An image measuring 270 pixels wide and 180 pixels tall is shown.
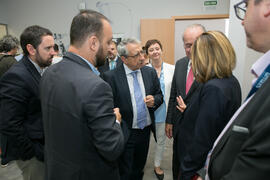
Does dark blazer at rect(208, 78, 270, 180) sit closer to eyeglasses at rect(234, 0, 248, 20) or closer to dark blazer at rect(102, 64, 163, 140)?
eyeglasses at rect(234, 0, 248, 20)

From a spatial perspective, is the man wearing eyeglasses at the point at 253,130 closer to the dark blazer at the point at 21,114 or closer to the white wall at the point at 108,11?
the dark blazer at the point at 21,114

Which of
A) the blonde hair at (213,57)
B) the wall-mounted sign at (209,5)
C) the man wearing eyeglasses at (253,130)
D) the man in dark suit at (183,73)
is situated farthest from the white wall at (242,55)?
the wall-mounted sign at (209,5)

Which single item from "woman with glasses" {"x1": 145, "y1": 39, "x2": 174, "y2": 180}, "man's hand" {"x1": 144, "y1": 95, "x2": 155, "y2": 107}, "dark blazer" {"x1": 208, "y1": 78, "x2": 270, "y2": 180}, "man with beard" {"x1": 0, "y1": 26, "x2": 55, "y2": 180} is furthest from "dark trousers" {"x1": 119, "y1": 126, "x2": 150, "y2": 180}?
"dark blazer" {"x1": 208, "y1": 78, "x2": 270, "y2": 180}

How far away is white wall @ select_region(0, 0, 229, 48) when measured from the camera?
4.63 meters

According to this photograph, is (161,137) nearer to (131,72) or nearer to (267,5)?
(131,72)

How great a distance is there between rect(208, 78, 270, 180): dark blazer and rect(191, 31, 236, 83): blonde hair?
0.53 m

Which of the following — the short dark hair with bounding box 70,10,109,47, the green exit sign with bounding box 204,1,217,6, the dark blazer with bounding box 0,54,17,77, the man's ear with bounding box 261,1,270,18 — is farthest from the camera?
the green exit sign with bounding box 204,1,217,6

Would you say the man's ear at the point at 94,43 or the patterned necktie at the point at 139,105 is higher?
the man's ear at the point at 94,43

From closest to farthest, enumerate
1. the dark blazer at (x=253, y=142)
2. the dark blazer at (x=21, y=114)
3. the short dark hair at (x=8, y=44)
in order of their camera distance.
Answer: the dark blazer at (x=253, y=142)
the dark blazer at (x=21, y=114)
the short dark hair at (x=8, y=44)

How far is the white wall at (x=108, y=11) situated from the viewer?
463 centimetres

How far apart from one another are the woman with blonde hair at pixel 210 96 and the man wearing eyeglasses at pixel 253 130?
291 mm

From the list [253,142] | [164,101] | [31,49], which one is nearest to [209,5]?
[164,101]

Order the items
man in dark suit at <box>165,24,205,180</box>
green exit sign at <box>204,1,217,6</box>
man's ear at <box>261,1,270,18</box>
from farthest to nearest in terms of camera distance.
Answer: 1. green exit sign at <box>204,1,217,6</box>
2. man in dark suit at <box>165,24,205,180</box>
3. man's ear at <box>261,1,270,18</box>

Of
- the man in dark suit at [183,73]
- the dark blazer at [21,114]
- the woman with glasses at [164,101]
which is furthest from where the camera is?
the woman with glasses at [164,101]
